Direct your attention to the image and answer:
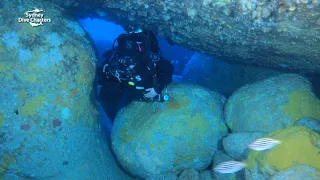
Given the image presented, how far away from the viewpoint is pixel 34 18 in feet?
13.7

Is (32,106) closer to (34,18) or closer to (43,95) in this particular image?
(43,95)

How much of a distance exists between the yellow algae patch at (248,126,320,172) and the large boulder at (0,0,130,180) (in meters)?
3.06

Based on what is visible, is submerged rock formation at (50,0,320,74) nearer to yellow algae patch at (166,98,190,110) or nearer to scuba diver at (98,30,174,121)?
scuba diver at (98,30,174,121)

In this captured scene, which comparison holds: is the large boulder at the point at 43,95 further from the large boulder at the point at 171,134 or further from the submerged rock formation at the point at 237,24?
the submerged rock formation at the point at 237,24

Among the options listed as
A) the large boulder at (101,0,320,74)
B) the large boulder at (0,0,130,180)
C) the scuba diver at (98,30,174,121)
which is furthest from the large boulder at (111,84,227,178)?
the large boulder at (101,0,320,74)

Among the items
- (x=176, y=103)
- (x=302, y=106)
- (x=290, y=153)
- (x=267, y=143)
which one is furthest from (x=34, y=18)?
(x=302, y=106)

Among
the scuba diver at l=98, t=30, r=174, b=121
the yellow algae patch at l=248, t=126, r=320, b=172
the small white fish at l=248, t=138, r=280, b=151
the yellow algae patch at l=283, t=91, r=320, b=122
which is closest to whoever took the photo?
the yellow algae patch at l=248, t=126, r=320, b=172

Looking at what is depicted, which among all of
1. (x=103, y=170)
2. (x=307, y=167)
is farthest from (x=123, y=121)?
(x=307, y=167)

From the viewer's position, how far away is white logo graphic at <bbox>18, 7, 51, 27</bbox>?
13.4ft

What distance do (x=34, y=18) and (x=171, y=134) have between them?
3.06 metres

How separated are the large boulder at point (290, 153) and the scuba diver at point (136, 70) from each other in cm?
230

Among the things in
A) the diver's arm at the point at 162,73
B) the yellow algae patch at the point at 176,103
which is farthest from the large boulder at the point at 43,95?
the yellow algae patch at the point at 176,103

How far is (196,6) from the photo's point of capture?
13.6 feet

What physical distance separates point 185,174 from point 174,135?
0.71 metres
